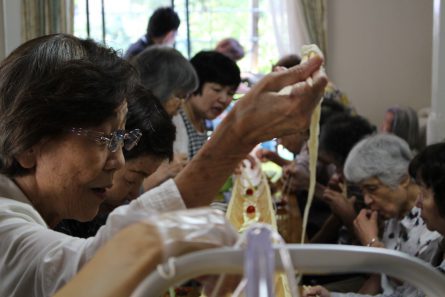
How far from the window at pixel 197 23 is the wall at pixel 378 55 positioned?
0.69 metres

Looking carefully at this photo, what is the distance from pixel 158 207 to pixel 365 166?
1882 mm

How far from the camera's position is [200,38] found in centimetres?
791

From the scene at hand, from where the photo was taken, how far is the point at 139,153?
6.85 ft

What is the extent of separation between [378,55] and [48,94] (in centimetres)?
681

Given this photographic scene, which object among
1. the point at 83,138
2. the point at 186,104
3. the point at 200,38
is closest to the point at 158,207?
the point at 83,138

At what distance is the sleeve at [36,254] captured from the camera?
1.12m

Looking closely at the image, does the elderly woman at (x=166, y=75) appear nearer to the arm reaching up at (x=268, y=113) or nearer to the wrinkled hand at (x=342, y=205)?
the wrinkled hand at (x=342, y=205)

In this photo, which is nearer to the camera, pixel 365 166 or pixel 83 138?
pixel 83 138

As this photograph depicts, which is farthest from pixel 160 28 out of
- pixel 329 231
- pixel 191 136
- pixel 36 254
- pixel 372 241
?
pixel 36 254

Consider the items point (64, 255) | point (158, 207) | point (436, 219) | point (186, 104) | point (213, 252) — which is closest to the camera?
point (213, 252)

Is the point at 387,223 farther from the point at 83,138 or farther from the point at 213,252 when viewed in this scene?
the point at 213,252

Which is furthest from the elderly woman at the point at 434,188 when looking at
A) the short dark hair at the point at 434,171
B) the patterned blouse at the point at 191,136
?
the patterned blouse at the point at 191,136

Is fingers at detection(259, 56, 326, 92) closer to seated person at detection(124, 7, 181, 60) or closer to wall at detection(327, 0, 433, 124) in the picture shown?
seated person at detection(124, 7, 181, 60)

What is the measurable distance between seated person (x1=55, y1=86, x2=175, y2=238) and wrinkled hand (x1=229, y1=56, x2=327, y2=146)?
620 mm
